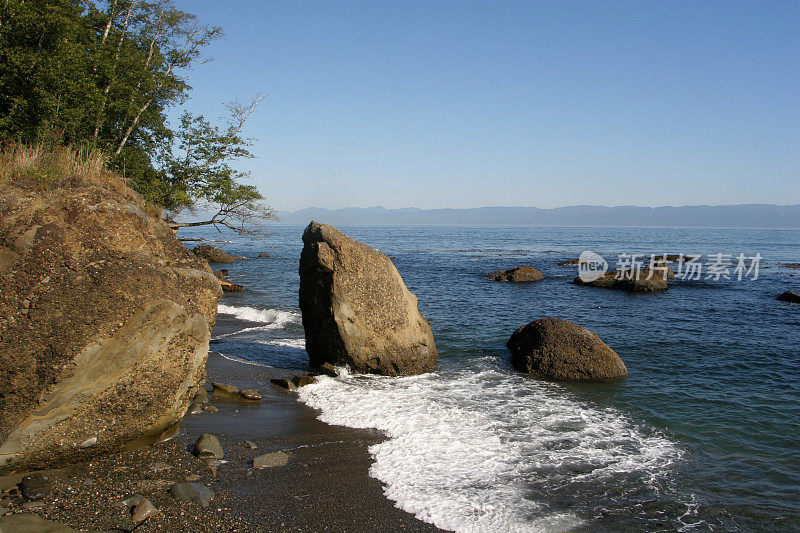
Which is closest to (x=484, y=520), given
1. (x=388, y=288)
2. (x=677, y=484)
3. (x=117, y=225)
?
(x=677, y=484)

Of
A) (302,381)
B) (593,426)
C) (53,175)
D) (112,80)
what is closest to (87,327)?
(53,175)

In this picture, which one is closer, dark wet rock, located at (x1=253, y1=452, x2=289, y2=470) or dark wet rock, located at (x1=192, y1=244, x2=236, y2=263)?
dark wet rock, located at (x1=253, y1=452, x2=289, y2=470)

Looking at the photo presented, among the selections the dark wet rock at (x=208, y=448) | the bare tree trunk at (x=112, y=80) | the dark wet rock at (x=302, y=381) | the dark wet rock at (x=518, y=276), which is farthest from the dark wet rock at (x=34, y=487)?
the dark wet rock at (x=518, y=276)

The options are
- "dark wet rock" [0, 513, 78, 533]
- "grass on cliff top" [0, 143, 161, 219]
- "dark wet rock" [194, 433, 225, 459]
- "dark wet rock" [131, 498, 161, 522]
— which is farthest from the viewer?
"grass on cliff top" [0, 143, 161, 219]

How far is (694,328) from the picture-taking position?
19.2 meters

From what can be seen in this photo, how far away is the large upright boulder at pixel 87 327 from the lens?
652 centimetres

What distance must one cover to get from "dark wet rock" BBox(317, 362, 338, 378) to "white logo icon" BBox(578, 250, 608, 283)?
23.3 m

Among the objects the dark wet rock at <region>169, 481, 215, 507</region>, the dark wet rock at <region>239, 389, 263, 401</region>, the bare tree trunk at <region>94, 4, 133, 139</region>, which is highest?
the bare tree trunk at <region>94, 4, 133, 139</region>

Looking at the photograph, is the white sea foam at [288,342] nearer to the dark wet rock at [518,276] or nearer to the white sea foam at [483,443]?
the white sea foam at [483,443]

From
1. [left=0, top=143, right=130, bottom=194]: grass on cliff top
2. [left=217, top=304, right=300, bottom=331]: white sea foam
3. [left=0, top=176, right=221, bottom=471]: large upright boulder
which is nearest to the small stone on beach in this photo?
[left=0, top=176, right=221, bottom=471]: large upright boulder

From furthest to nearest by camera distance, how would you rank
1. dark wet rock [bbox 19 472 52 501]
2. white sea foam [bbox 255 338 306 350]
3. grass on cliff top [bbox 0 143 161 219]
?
white sea foam [bbox 255 338 306 350], grass on cliff top [bbox 0 143 161 219], dark wet rock [bbox 19 472 52 501]

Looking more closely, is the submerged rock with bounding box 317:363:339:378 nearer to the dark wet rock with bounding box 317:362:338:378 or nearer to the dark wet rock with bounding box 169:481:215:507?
the dark wet rock with bounding box 317:362:338:378

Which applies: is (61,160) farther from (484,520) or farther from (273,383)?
(484,520)

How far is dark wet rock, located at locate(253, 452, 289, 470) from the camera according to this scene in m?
7.41
